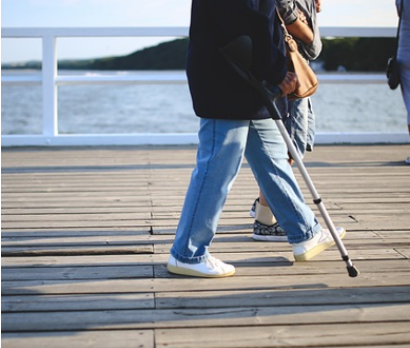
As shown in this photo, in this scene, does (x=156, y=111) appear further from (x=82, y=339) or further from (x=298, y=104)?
(x=82, y=339)

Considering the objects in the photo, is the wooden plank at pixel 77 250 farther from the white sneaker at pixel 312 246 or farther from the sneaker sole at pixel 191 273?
the white sneaker at pixel 312 246

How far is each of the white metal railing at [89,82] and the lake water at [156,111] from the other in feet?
28.9

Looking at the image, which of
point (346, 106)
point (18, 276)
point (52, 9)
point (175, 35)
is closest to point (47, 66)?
point (175, 35)

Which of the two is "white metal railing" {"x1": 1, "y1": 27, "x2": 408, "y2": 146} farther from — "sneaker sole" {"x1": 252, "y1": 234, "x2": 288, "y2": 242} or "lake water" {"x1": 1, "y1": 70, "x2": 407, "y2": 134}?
"lake water" {"x1": 1, "y1": 70, "x2": 407, "y2": 134}

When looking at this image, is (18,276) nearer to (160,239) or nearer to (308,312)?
(160,239)

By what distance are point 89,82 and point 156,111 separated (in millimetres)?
21199

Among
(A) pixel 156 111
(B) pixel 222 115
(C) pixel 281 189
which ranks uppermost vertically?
(B) pixel 222 115

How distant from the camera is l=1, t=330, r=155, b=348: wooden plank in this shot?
240cm

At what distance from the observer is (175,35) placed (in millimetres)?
7715

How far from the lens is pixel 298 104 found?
3.65 metres

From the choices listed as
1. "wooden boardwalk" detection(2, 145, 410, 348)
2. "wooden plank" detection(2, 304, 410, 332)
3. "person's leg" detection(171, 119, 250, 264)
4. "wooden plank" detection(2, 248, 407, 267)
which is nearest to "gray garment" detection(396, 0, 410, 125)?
"wooden boardwalk" detection(2, 145, 410, 348)

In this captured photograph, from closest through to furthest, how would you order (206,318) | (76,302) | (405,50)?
(206,318) < (76,302) < (405,50)

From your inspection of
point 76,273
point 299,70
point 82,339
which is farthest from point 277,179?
point 82,339

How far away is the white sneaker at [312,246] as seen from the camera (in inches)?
130
